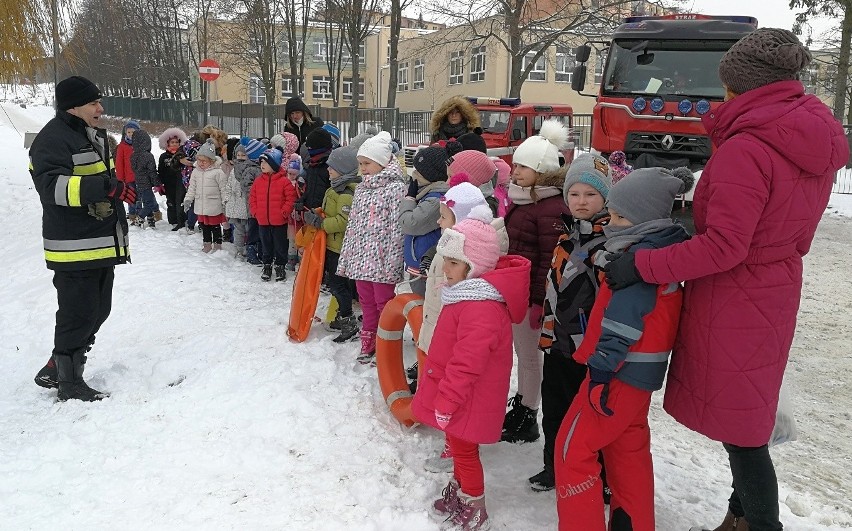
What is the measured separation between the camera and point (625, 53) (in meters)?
10.1

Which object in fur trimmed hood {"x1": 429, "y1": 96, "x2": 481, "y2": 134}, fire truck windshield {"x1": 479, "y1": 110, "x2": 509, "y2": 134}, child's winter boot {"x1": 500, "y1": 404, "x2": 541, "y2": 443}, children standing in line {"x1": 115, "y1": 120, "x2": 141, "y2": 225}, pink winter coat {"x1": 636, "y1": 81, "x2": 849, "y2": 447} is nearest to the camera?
pink winter coat {"x1": 636, "y1": 81, "x2": 849, "y2": 447}

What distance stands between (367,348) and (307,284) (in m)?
0.97

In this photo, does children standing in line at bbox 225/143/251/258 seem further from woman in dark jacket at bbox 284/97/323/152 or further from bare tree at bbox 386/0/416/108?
bare tree at bbox 386/0/416/108

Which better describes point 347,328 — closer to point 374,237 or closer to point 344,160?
point 374,237

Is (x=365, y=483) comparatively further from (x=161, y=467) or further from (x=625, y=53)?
(x=625, y=53)

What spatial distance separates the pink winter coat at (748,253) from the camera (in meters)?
2.46

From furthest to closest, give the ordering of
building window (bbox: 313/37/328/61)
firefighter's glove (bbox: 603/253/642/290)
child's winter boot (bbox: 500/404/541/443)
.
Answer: building window (bbox: 313/37/328/61) < child's winter boot (bbox: 500/404/541/443) < firefighter's glove (bbox: 603/253/642/290)

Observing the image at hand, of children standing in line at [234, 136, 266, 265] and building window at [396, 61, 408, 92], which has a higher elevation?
building window at [396, 61, 408, 92]

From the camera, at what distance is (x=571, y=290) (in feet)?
10.5

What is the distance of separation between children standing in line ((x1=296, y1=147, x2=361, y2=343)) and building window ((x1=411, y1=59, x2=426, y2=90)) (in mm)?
42077

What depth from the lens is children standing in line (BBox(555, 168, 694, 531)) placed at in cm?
271

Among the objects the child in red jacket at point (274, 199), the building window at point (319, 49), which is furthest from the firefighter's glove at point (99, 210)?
the building window at point (319, 49)

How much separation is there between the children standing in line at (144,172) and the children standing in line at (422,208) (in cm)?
702

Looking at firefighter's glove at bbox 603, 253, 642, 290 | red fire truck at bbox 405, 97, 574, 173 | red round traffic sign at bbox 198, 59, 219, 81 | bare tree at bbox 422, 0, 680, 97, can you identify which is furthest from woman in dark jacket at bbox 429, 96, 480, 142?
bare tree at bbox 422, 0, 680, 97
